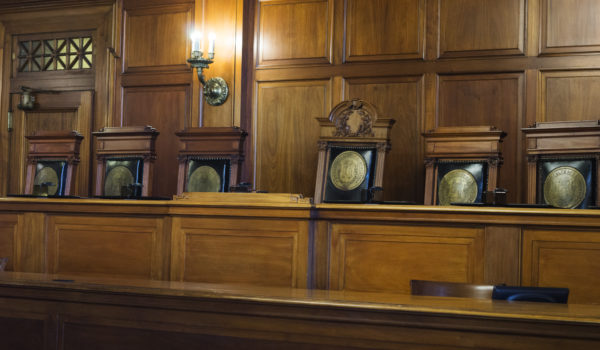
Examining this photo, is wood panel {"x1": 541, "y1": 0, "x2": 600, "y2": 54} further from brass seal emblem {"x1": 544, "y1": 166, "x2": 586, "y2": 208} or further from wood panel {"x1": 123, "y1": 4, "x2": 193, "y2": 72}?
wood panel {"x1": 123, "y1": 4, "x2": 193, "y2": 72}

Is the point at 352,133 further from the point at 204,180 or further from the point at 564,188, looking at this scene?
the point at 564,188

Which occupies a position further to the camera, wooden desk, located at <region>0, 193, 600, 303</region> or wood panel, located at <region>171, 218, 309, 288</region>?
wood panel, located at <region>171, 218, 309, 288</region>

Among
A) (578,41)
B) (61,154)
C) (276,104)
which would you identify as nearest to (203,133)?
(276,104)

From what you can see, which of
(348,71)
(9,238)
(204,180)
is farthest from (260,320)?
(348,71)

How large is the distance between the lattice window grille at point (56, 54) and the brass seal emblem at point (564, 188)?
14.7ft

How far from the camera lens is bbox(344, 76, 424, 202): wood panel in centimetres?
532

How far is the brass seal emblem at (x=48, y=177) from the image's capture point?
562 centimetres

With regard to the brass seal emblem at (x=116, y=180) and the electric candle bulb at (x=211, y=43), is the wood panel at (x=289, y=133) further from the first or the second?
the brass seal emblem at (x=116, y=180)

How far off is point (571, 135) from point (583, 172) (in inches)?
10.7

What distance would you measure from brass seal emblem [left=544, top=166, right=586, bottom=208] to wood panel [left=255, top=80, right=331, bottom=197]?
1922 mm

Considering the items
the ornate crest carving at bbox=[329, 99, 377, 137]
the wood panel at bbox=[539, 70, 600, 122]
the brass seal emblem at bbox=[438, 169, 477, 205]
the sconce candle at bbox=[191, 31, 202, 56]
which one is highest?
the sconce candle at bbox=[191, 31, 202, 56]

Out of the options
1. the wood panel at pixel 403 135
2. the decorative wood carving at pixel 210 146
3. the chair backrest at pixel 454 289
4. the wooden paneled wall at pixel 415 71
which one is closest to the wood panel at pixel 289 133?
the wooden paneled wall at pixel 415 71

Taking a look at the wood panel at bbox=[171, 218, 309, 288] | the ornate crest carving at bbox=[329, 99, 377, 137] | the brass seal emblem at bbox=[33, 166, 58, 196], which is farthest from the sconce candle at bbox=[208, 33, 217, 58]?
the wood panel at bbox=[171, 218, 309, 288]

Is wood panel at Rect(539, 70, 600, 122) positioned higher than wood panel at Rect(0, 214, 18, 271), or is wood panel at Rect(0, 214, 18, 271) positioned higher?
wood panel at Rect(539, 70, 600, 122)
